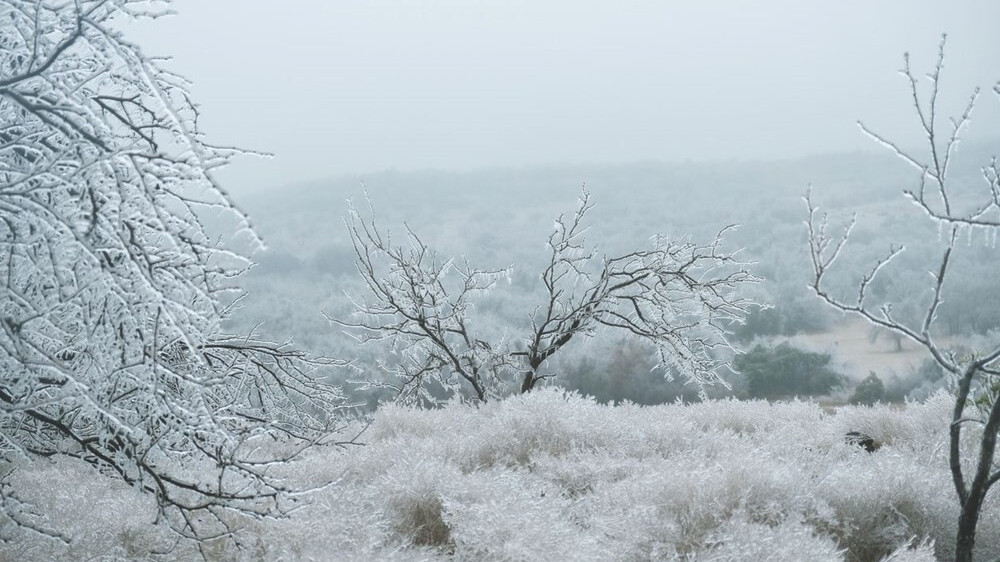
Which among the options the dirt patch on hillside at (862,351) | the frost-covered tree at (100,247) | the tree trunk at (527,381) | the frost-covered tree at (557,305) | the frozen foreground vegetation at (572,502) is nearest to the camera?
the frost-covered tree at (100,247)

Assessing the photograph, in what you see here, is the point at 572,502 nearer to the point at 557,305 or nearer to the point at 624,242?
the point at 557,305

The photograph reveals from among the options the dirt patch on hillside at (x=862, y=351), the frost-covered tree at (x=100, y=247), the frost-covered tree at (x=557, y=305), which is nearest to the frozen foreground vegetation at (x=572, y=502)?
the frost-covered tree at (x=100, y=247)

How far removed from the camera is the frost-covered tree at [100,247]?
2.42 m

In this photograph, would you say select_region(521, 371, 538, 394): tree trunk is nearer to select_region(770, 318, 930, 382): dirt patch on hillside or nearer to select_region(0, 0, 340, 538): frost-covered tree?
select_region(0, 0, 340, 538): frost-covered tree

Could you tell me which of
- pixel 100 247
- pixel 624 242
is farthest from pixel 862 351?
pixel 100 247

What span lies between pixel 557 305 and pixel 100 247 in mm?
6736

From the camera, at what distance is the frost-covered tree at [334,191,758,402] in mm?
8281

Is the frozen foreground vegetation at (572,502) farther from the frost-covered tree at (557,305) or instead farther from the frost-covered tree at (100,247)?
the frost-covered tree at (557,305)

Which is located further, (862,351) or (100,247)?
(862,351)

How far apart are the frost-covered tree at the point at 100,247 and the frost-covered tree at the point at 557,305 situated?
15.4ft

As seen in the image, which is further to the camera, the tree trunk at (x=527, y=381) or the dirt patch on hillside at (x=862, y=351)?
the dirt patch on hillside at (x=862, y=351)

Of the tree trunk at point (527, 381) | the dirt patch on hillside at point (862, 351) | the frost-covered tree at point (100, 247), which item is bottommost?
the dirt patch on hillside at point (862, 351)

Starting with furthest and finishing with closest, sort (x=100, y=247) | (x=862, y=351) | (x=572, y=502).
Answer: (x=862, y=351) → (x=572, y=502) → (x=100, y=247)

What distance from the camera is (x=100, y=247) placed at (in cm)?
244
